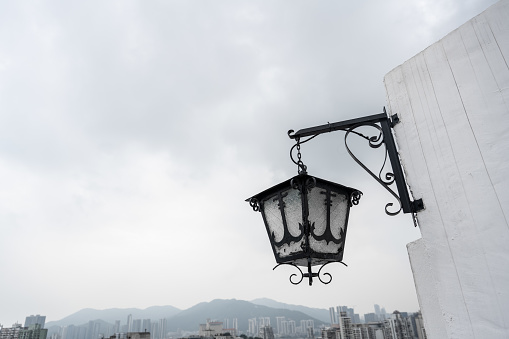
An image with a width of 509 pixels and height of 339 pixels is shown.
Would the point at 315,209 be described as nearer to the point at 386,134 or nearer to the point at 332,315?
the point at 386,134

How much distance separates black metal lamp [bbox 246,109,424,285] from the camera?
1.86 m

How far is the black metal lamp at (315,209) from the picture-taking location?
186 centimetres

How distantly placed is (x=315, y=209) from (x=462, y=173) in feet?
2.79

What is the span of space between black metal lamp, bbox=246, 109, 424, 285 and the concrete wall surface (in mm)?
84

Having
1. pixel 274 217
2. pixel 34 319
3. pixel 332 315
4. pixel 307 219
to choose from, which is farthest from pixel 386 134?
pixel 34 319

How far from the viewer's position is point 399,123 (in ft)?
6.72

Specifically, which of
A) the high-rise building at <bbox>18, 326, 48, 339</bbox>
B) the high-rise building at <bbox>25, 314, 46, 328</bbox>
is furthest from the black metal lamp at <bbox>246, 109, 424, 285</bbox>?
the high-rise building at <bbox>25, 314, 46, 328</bbox>

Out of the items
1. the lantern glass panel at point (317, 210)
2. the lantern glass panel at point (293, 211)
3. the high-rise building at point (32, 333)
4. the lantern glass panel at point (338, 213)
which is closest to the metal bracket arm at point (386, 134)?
the lantern glass panel at point (338, 213)

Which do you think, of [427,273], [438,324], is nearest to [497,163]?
[427,273]

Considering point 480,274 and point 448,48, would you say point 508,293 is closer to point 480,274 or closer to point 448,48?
point 480,274

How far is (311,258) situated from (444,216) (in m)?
0.80

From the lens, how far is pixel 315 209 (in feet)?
6.32

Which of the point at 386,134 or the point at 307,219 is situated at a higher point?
the point at 386,134

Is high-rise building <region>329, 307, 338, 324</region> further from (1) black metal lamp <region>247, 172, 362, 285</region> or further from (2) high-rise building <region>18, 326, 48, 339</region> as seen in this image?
(1) black metal lamp <region>247, 172, 362, 285</region>
